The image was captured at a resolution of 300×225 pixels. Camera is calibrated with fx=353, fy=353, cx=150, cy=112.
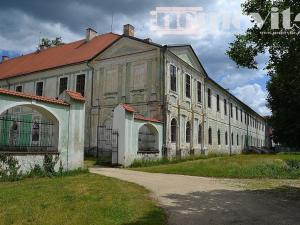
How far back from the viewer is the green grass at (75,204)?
247 inches

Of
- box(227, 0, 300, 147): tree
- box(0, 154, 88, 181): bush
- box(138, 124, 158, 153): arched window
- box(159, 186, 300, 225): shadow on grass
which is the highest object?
box(227, 0, 300, 147): tree

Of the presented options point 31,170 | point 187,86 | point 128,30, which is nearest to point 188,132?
point 187,86

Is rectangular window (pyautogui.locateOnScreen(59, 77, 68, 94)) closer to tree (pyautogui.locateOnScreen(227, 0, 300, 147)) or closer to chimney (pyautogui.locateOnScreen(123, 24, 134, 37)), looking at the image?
chimney (pyautogui.locateOnScreen(123, 24, 134, 37))

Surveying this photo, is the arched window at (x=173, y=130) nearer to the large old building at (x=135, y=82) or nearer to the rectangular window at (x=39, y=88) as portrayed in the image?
the large old building at (x=135, y=82)

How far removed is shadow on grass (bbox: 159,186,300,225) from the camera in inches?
256

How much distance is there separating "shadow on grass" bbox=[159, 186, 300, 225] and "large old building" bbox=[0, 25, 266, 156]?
12.2 metres

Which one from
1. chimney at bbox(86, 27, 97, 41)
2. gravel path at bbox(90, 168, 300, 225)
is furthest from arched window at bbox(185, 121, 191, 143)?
gravel path at bbox(90, 168, 300, 225)

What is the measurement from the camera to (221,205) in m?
7.80

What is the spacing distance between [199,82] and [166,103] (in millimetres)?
7388

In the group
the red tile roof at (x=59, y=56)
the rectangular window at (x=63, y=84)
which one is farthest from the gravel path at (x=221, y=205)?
the rectangular window at (x=63, y=84)

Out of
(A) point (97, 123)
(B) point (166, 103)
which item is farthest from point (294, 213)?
(A) point (97, 123)

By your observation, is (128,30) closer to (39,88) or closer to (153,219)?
(39,88)

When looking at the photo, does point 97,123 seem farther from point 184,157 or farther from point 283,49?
point 283,49

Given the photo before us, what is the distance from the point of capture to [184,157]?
943 inches
